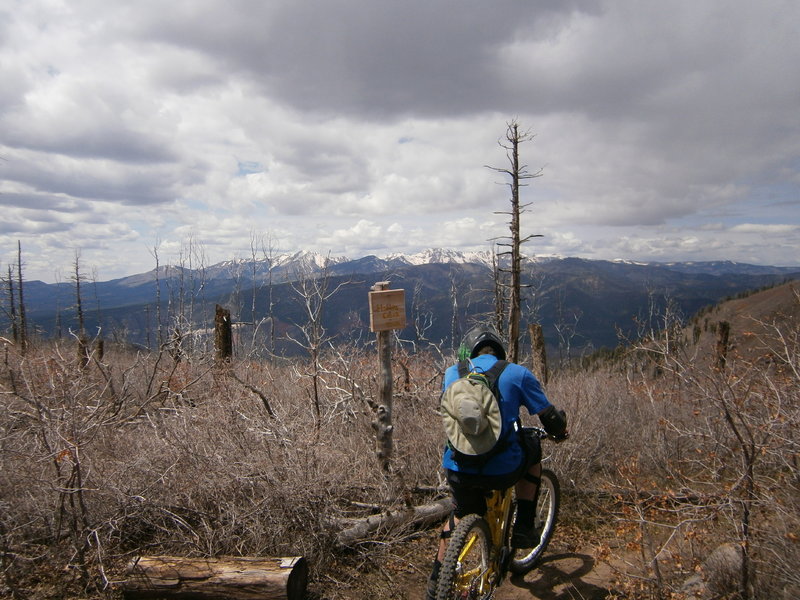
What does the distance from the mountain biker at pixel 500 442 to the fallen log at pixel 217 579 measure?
1088 mm

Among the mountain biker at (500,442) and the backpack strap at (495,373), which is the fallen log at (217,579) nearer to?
the mountain biker at (500,442)

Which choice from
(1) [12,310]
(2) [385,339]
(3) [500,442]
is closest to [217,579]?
(3) [500,442]

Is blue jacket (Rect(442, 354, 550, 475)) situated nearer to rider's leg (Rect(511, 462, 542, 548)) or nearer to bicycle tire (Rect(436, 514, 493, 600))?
bicycle tire (Rect(436, 514, 493, 600))

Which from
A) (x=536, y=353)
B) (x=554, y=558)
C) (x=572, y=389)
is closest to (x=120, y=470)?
(x=554, y=558)

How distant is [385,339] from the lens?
5.32 metres

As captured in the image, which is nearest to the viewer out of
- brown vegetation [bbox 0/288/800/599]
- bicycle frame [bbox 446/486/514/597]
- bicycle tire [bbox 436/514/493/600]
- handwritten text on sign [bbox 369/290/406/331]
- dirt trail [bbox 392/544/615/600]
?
bicycle tire [bbox 436/514/493/600]

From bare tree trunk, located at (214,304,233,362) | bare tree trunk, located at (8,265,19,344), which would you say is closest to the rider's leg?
bare tree trunk, located at (214,304,233,362)

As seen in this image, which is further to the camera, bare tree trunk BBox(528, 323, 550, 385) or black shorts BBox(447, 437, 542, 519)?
bare tree trunk BBox(528, 323, 550, 385)

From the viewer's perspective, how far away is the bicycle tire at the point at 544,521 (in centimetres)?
421

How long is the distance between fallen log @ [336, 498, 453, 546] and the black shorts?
1.22 metres

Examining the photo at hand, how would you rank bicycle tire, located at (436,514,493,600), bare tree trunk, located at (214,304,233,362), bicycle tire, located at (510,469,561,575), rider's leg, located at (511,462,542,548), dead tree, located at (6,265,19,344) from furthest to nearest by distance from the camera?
dead tree, located at (6,265,19,344) < bare tree trunk, located at (214,304,233,362) < bicycle tire, located at (510,469,561,575) < rider's leg, located at (511,462,542,548) < bicycle tire, located at (436,514,493,600)

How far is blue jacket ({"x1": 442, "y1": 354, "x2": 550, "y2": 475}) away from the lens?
3.27 metres

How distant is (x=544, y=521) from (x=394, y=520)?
1.37 metres

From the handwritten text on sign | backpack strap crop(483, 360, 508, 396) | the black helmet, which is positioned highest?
the handwritten text on sign
